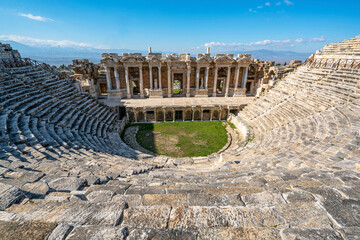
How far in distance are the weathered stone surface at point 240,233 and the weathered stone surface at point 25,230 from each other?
1893 mm

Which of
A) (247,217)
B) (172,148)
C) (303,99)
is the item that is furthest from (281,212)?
(303,99)

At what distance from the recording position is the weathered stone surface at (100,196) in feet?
10.8

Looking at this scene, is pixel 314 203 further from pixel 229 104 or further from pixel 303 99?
pixel 229 104

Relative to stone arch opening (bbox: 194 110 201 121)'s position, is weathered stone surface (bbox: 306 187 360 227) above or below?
above

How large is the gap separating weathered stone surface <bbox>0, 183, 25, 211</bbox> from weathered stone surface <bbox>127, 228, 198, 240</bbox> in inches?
84.8

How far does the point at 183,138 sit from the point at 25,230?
13961 mm

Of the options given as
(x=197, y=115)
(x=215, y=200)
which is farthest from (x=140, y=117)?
(x=215, y=200)

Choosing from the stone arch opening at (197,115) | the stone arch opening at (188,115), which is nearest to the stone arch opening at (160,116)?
the stone arch opening at (188,115)

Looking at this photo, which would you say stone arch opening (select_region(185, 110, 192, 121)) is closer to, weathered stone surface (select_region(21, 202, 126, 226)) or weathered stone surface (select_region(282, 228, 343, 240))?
weathered stone surface (select_region(21, 202, 126, 226))

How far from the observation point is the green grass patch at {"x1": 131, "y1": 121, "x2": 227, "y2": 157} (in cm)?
1377

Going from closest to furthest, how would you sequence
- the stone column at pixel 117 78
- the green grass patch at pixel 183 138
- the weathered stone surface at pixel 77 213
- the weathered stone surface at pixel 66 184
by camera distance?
the weathered stone surface at pixel 77 213
the weathered stone surface at pixel 66 184
the green grass patch at pixel 183 138
the stone column at pixel 117 78

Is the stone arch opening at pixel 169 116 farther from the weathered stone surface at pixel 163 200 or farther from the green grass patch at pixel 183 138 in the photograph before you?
the weathered stone surface at pixel 163 200

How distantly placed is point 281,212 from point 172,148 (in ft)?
38.4

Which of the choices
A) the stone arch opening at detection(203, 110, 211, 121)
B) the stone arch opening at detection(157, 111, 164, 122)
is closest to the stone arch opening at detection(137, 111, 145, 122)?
the stone arch opening at detection(157, 111, 164, 122)
